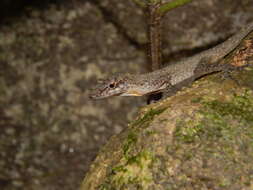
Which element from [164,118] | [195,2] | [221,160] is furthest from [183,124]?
[195,2]

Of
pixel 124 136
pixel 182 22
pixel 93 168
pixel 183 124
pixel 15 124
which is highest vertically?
pixel 182 22

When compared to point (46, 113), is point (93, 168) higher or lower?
higher

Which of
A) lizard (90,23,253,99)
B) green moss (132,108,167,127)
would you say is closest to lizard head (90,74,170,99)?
lizard (90,23,253,99)

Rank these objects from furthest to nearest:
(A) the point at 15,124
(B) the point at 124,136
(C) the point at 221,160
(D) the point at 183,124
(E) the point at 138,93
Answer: (A) the point at 15,124
(E) the point at 138,93
(B) the point at 124,136
(D) the point at 183,124
(C) the point at 221,160

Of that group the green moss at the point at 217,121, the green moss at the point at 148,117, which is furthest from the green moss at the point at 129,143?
the green moss at the point at 217,121

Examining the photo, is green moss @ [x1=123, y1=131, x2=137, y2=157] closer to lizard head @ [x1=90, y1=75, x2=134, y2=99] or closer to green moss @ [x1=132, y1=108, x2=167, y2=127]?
green moss @ [x1=132, y1=108, x2=167, y2=127]

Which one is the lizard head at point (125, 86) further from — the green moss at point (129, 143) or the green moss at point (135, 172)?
the green moss at point (135, 172)

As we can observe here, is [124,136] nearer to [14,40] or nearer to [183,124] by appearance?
[183,124]

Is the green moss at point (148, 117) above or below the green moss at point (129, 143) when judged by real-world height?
above
